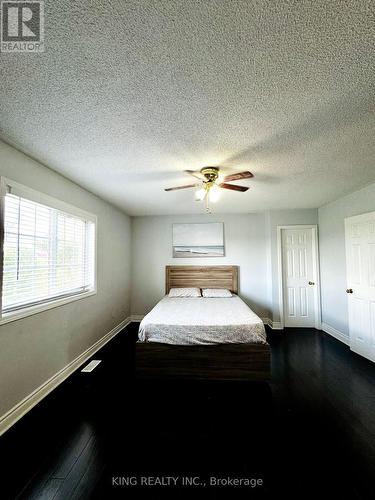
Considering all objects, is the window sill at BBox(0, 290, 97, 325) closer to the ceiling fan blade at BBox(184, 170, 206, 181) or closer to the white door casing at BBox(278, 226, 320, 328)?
the ceiling fan blade at BBox(184, 170, 206, 181)

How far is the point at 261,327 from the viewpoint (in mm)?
2404

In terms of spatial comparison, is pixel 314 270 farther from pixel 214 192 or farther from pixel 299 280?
pixel 214 192

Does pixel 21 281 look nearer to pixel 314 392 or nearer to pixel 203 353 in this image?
pixel 203 353

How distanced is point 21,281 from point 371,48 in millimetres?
2950

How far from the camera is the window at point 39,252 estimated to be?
1901mm

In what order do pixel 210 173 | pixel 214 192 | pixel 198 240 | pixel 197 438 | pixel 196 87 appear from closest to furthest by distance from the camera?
1. pixel 196 87
2. pixel 197 438
3. pixel 210 173
4. pixel 214 192
5. pixel 198 240

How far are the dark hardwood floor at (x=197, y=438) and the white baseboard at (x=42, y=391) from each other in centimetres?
6

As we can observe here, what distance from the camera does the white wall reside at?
4.54 metres

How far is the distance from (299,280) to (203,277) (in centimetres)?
190

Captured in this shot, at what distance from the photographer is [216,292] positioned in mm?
4188

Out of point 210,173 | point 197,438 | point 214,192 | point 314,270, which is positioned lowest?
point 197,438

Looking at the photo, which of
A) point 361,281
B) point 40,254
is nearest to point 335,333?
point 361,281

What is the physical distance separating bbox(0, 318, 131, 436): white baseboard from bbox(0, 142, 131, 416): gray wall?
0.15ft

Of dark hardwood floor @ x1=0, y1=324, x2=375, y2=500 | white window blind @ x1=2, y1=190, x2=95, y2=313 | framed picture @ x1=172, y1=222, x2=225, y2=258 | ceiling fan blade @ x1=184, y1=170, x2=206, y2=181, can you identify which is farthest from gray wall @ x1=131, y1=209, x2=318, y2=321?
ceiling fan blade @ x1=184, y1=170, x2=206, y2=181
